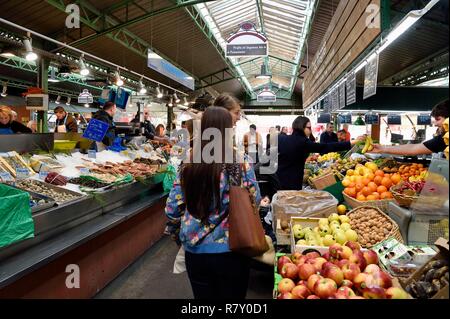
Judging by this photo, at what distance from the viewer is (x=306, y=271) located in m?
1.91

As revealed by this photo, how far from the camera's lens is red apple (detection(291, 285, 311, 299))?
5.63 ft

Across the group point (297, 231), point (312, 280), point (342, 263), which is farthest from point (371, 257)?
point (297, 231)

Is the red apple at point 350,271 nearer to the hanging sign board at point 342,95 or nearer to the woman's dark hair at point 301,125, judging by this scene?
the woman's dark hair at point 301,125

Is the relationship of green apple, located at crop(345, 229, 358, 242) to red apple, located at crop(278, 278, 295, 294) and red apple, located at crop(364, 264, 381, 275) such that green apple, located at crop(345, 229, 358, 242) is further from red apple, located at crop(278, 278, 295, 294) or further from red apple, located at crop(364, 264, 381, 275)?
red apple, located at crop(278, 278, 295, 294)

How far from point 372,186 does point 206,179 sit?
6.45 ft

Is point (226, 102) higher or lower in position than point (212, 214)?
higher

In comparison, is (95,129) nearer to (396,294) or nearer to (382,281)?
(382,281)

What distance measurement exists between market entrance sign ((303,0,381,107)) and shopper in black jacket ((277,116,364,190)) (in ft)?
3.37

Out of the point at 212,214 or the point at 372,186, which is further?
the point at 372,186

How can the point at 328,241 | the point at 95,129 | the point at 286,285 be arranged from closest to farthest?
the point at 286,285 < the point at 328,241 < the point at 95,129

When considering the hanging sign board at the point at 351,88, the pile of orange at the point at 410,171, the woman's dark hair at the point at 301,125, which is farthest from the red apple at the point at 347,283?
the hanging sign board at the point at 351,88

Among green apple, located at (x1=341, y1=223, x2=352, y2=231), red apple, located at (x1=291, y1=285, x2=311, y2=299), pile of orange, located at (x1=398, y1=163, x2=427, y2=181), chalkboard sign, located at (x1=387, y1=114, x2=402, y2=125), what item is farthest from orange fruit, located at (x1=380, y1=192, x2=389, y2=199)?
chalkboard sign, located at (x1=387, y1=114, x2=402, y2=125)
